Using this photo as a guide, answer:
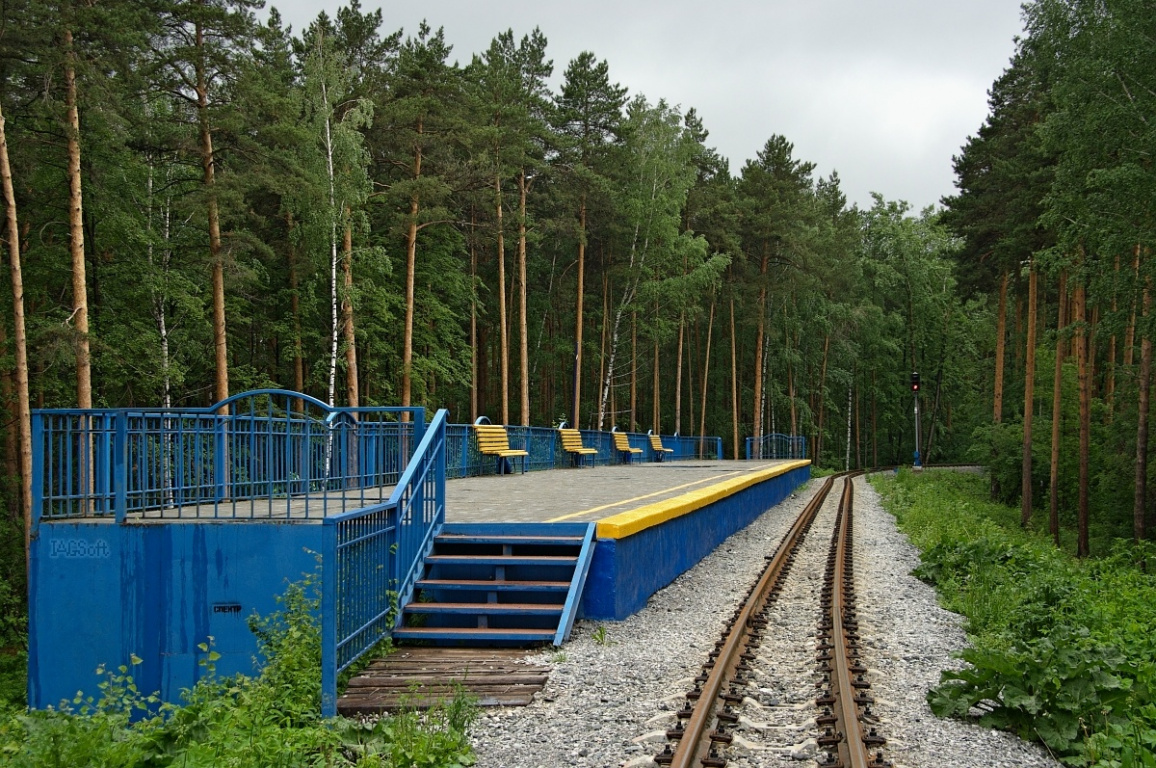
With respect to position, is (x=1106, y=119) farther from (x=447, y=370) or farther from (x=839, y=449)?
(x=839, y=449)

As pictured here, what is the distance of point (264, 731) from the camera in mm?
5008

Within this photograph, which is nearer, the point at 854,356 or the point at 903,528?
the point at 903,528

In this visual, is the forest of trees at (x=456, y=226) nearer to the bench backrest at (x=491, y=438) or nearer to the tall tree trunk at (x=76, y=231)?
the tall tree trunk at (x=76, y=231)

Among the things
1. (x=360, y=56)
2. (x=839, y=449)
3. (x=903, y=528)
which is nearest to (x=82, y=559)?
(x=903, y=528)

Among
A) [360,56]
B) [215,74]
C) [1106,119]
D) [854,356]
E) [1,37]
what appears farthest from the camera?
[854,356]

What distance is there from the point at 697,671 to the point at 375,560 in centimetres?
254

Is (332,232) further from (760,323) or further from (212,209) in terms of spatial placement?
(760,323)

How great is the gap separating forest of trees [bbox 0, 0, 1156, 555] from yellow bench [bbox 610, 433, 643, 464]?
389cm

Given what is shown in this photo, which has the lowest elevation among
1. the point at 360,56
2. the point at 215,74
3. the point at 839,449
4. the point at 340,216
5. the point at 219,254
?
the point at 839,449

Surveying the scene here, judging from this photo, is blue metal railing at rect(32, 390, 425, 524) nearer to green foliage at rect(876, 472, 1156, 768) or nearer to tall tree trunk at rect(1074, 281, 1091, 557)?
green foliage at rect(876, 472, 1156, 768)

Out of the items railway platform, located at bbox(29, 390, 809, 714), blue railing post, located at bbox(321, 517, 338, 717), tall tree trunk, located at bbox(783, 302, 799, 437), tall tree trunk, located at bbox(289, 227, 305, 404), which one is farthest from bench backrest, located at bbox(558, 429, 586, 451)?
tall tree trunk, located at bbox(783, 302, 799, 437)

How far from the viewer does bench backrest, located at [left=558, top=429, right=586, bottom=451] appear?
24.9 metres

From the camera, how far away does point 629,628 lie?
847cm

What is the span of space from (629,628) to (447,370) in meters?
28.7
